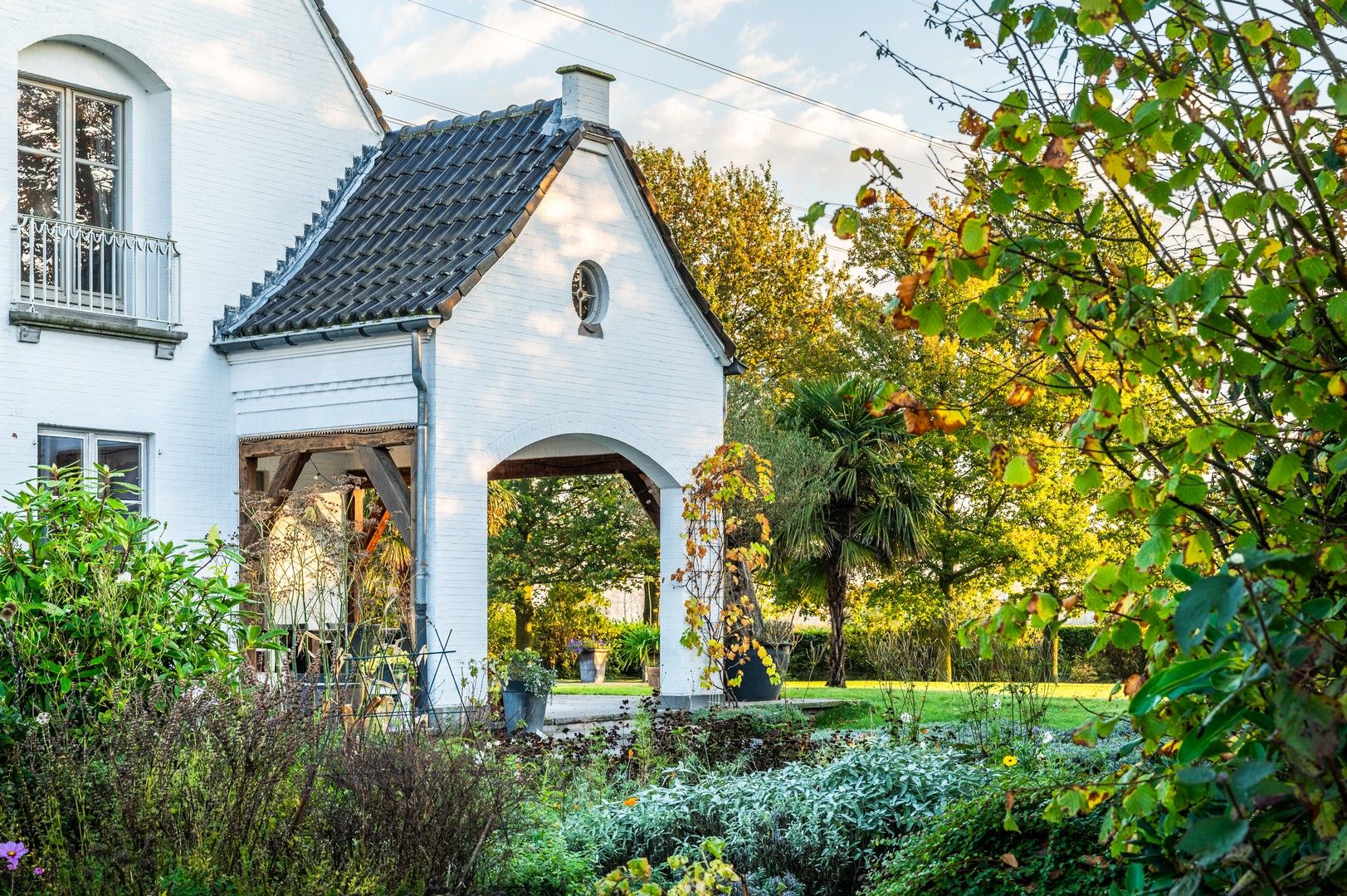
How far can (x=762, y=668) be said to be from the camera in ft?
51.8

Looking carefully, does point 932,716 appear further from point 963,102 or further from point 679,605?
point 963,102

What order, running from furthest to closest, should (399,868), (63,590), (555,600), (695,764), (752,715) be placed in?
(555,600), (752,715), (695,764), (63,590), (399,868)

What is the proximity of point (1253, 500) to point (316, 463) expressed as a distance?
1401cm

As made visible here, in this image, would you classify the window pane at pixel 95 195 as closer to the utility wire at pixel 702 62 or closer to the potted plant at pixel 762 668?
the potted plant at pixel 762 668

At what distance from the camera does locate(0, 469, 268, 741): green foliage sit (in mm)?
5766

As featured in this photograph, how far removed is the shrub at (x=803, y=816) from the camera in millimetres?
6355

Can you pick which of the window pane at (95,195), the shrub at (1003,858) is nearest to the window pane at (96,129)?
the window pane at (95,195)

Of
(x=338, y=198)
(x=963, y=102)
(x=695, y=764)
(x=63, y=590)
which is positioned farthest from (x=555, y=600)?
(x=963, y=102)

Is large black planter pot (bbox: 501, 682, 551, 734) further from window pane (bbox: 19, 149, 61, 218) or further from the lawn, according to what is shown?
window pane (bbox: 19, 149, 61, 218)

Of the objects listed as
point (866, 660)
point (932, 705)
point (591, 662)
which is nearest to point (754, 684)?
point (932, 705)

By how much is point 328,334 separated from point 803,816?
25.1 feet

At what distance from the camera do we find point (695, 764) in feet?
26.6

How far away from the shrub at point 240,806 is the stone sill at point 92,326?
746 centimetres

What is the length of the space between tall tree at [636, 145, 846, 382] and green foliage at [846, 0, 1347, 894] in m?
27.6
